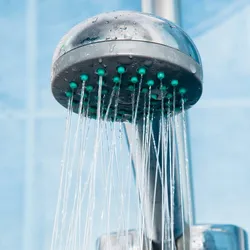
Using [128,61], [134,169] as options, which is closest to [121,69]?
[128,61]

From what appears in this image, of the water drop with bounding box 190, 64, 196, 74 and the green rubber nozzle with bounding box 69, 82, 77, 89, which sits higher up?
the water drop with bounding box 190, 64, 196, 74

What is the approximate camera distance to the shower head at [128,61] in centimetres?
71

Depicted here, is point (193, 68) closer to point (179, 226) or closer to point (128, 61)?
point (128, 61)

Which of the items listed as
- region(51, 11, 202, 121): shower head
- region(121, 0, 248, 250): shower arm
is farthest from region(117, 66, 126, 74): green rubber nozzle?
region(121, 0, 248, 250): shower arm

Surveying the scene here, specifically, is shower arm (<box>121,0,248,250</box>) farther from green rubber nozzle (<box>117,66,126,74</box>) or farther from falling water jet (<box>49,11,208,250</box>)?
green rubber nozzle (<box>117,66,126,74</box>)

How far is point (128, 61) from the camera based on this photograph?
2.35 ft

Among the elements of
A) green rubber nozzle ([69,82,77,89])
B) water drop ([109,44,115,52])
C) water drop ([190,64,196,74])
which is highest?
water drop ([109,44,115,52])

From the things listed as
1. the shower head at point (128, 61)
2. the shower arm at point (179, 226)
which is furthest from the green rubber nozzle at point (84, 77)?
the shower arm at point (179, 226)

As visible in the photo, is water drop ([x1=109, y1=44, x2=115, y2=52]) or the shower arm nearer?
water drop ([x1=109, y1=44, x2=115, y2=52])

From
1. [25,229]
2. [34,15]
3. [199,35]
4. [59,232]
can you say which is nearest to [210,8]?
[199,35]

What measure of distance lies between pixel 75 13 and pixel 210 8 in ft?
1.28

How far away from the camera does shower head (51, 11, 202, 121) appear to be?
28.1 inches

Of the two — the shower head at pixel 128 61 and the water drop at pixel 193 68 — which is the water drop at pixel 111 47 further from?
the water drop at pixel 193 68

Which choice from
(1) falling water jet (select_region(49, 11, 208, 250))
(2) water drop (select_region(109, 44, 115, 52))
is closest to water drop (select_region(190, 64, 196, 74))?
(1) falling water jet (select_region(49, 11, 208, 250))
